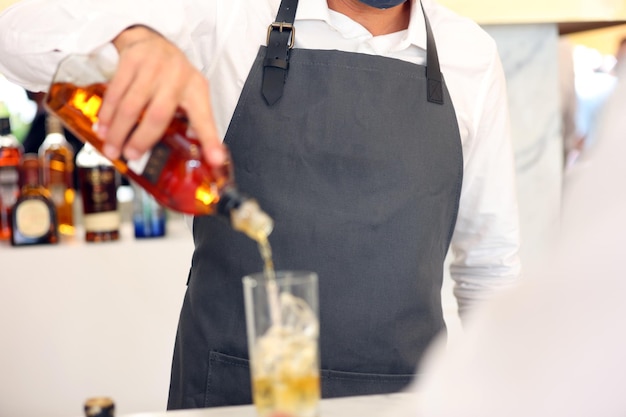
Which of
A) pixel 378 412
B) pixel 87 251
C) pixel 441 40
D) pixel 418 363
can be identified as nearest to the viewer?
pixel 378 412

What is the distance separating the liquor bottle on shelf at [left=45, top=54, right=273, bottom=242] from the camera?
3.06 feet

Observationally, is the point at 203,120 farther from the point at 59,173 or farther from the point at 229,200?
the point at 59,173

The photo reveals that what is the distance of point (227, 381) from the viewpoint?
1332mm

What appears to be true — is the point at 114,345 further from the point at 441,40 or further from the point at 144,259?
the point at 441,40

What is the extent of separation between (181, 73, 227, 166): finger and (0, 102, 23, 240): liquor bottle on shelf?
1.82 metres

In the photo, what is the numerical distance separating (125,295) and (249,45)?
1.36 m

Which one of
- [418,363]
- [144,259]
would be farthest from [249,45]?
[144,259]

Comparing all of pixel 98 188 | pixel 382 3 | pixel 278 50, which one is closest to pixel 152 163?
pixel 278 50

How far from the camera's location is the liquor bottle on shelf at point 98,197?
2.53 m

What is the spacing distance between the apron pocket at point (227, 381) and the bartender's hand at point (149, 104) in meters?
0.52

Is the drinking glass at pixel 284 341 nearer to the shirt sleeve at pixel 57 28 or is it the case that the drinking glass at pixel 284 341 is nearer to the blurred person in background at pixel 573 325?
the blurred person in background at pixel 573 325

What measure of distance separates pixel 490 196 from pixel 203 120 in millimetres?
807

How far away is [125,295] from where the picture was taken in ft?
8.43

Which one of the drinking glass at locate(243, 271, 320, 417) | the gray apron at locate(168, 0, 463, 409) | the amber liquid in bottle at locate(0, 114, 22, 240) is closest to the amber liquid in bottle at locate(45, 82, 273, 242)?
the drinking glass at locate(243, 271, 320, 417)
